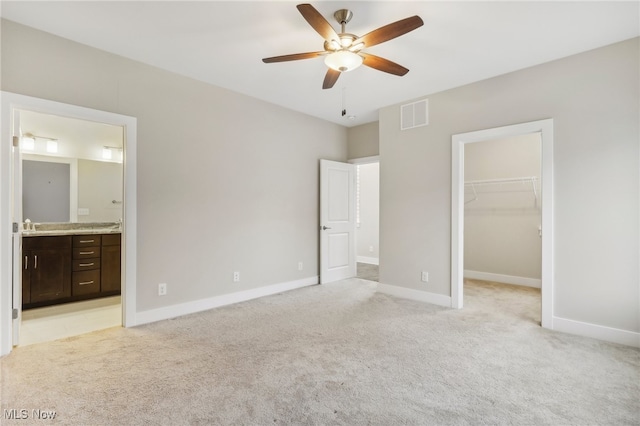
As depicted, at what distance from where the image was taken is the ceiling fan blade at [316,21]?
6.16 ft

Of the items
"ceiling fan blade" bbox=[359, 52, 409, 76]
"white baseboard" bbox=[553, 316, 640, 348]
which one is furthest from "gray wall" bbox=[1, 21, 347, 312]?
"white baseboard" bbox=[553, 316, 640, 348]

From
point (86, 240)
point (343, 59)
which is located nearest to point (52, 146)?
point (86, 240)

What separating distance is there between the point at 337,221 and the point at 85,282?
3722 mm

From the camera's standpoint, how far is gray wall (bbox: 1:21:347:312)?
2.85m

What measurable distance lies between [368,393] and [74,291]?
4.07 metres

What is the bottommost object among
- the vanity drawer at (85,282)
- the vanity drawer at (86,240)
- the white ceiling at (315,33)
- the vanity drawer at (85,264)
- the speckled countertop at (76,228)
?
the vanity drawer at (85,282)

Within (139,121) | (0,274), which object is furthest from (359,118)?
(0,274)

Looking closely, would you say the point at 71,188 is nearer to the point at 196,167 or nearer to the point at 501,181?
the point at 196,167

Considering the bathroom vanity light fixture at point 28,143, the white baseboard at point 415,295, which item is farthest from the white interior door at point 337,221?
the bathroom vanity light fixture at point 28,143

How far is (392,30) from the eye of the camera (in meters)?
2.12

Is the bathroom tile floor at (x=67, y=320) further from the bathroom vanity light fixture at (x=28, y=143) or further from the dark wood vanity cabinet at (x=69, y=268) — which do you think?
the bathroom vanity light fixture at (x=28, y=143)

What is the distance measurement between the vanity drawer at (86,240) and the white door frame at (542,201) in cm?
470

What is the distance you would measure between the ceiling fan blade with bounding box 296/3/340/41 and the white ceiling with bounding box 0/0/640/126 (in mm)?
302

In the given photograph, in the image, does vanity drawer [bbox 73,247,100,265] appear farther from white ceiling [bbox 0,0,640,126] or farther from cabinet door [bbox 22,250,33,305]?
white ceiling [bbox 0,0,640,126]
